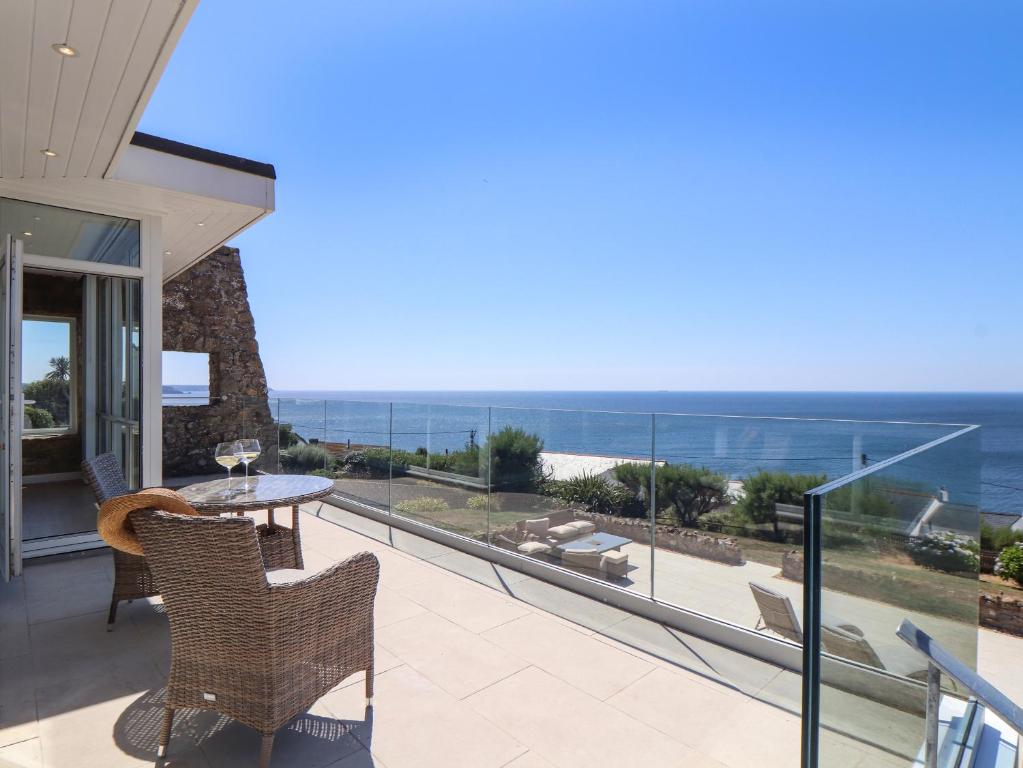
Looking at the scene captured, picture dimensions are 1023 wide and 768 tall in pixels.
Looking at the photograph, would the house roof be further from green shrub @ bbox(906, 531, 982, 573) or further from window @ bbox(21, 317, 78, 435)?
green shrub @ bbox(906, 531, 982, 573)

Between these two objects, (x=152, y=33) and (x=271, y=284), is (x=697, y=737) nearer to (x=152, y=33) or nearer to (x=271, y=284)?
(x=152, y=33)

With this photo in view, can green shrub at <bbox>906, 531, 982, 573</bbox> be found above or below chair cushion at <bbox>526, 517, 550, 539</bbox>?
above

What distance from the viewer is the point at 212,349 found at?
8.75m

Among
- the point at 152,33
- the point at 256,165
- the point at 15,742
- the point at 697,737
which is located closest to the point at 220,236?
the point at 256,165

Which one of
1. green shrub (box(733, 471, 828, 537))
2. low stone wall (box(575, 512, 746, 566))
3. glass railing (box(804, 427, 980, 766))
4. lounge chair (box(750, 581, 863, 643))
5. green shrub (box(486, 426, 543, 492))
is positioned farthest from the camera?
green shrub (box(486, 426, 543, 492))

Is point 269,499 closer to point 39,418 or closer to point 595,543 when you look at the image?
point 595,543

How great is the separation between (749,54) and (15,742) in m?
10.8

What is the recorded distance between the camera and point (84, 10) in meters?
1.87

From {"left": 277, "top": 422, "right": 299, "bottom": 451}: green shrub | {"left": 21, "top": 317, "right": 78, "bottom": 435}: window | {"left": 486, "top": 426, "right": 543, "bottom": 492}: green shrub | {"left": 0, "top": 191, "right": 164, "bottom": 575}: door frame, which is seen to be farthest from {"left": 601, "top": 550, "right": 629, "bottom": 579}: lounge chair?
{"left": 21, "top": 317, "right": 78, "bottom": 435}: window

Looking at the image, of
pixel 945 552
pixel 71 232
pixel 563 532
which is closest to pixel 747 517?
pixel 945 552

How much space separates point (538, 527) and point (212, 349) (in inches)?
286

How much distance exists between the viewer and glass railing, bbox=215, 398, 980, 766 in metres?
1.12

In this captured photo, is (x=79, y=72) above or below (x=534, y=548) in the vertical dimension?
above

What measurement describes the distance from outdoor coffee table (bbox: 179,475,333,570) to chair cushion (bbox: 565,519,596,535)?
163 centimetres
